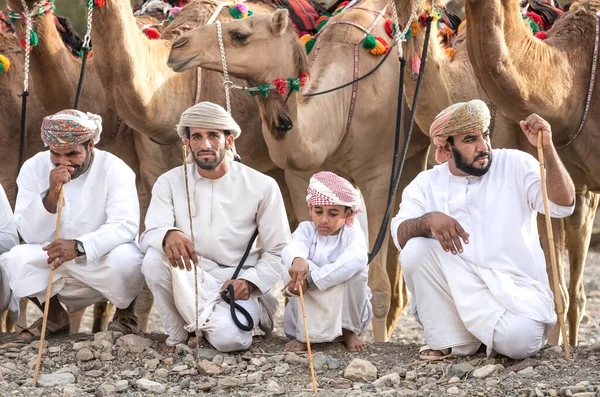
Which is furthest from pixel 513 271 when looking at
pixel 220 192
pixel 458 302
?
pixel 220 192

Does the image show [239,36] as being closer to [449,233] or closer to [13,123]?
[449,233]

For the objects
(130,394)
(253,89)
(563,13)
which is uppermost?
(563,13)

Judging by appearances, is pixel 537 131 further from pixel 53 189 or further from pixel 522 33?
pixel 53 189

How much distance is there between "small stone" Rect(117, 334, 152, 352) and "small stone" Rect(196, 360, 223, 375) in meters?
0.51

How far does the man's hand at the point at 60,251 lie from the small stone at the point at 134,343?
526mm

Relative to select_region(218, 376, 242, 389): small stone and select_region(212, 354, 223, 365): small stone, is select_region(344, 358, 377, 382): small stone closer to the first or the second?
select_region(218, 376, 242, 389): small stone

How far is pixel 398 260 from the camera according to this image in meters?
9.09

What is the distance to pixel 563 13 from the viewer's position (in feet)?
26.6

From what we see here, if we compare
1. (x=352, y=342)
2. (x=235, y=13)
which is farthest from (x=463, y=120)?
(x=235, y=13)

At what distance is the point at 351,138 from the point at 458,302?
92.6 inches

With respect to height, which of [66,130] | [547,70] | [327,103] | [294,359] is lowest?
[294,359]

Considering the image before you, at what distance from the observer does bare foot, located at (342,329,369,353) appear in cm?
658

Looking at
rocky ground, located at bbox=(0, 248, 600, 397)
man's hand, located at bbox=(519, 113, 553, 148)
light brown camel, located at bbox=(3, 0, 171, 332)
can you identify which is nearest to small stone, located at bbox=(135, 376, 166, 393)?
rocky ground, located at bbox=(0, 248, 600, 397)

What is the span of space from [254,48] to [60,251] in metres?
1.71
